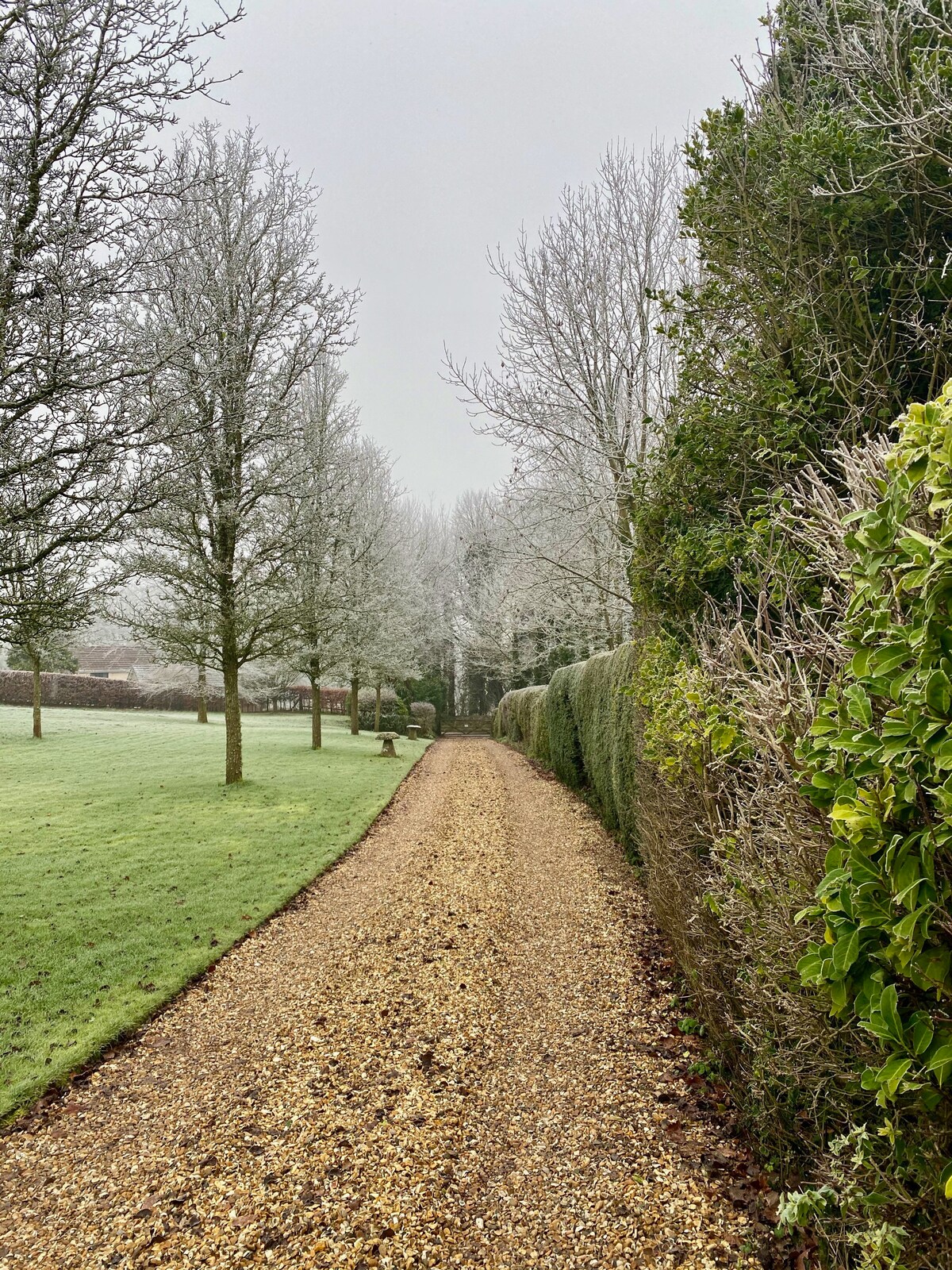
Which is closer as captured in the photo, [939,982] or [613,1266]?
[939,982]

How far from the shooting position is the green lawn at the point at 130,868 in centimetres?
410

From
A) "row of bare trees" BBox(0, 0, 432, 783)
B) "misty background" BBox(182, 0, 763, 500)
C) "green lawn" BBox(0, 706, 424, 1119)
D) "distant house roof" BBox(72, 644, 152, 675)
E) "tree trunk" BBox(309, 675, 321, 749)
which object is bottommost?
"green lawn" BBox(0, 706, 424, 1119)

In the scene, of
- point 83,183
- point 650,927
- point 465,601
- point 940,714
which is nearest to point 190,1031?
point 650,927

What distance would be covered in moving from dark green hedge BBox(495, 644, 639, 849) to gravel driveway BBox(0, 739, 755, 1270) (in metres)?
1.64

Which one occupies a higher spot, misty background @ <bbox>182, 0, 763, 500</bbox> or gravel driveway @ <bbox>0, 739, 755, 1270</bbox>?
misty background @ <bbox>182, 0, 763, 500</bbox>

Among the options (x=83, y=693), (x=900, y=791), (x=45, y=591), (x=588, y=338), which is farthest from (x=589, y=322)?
(x=83, y=693)

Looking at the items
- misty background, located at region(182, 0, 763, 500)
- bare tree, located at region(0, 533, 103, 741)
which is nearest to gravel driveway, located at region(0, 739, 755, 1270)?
bare tree, located at region(0, 533, 103, 741)

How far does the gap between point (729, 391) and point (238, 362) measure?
835 cm

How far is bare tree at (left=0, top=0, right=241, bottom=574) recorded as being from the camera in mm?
4457

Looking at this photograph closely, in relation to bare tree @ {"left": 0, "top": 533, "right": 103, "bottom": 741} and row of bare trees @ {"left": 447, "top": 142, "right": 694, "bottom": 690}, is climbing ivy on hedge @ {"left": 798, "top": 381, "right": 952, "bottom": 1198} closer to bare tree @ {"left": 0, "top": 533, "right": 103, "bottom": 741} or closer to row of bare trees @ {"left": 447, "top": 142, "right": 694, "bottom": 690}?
bare tree @ {"left": 0, "top": 533, "right": 103, "bottom": 741}

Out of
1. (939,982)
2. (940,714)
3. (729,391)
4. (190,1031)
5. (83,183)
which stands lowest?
(190,1031)

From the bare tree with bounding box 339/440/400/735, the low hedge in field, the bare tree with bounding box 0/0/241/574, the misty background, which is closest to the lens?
the bare tree with bounding box 0/0/241/574

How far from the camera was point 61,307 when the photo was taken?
4461 mm

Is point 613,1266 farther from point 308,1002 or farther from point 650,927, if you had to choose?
point 650,927
